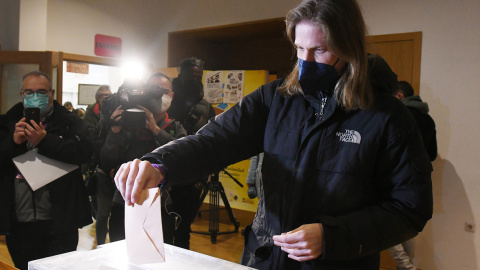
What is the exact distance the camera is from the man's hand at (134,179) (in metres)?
0.90

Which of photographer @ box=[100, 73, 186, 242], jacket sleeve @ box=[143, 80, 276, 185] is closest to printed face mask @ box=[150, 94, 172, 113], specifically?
photographer @ box=[100, 73, 186, 242]

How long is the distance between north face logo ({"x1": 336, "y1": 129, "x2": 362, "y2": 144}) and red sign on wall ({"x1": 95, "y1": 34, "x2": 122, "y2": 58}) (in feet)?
14.5

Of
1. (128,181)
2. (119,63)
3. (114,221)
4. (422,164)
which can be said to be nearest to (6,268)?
(128,181)

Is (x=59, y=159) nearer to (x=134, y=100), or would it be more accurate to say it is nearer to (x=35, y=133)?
(x=35, y=133)

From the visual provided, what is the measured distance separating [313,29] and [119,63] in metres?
4.53

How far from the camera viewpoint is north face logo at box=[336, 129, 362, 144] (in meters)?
1.04

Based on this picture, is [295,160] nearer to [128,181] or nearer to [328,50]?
[328,50]

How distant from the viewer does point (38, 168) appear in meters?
2.25

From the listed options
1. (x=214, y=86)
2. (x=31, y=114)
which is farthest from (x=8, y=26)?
(x=31, y=114)

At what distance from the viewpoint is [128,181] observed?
2.97 ft

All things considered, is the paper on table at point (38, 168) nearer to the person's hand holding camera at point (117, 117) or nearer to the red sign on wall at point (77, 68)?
the person's hand holding camera at point (117, 117)

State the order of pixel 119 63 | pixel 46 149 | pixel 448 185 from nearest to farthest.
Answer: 1. pixel 46 149
2. pixel 448 185
3. pixel 119 63

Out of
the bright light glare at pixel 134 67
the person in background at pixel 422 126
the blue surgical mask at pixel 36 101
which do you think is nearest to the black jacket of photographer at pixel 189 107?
the blue surgical mask at pixel 36 101

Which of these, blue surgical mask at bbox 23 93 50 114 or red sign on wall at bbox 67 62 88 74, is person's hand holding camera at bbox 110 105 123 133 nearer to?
blue surgical mask at bbox 23 93 50 114
